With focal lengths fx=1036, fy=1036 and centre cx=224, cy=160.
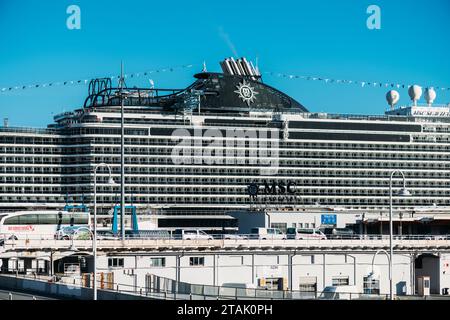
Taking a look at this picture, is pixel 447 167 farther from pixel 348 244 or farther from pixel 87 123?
pixel 348 244

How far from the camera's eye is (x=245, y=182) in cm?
11531

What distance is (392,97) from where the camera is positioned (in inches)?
5039

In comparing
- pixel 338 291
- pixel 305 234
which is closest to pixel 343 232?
pixel 305 234

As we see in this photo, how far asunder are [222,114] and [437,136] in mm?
26887

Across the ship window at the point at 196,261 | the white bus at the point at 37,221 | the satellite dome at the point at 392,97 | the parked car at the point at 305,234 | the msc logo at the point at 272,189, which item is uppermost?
the satellite dome at the point at 392,97

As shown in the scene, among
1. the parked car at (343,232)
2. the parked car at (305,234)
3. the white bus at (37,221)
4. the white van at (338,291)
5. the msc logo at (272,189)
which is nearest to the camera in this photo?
the white van at (338,291)

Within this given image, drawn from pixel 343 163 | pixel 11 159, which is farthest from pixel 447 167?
pixel 11 159

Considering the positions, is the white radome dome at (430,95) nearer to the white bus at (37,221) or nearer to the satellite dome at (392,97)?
the satellite dome at (392,97)

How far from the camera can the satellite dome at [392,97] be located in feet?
419

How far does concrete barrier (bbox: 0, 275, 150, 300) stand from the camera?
4203 cm

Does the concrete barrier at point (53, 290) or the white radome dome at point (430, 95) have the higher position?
the white radome dome at point (430, 95)

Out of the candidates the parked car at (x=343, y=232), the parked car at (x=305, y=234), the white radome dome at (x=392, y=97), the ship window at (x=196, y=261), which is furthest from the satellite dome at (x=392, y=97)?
the ship window at (x=196, y=261)

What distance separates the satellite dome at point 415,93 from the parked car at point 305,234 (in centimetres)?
3950

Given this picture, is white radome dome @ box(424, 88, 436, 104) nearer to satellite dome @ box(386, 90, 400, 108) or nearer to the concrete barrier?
satellite dome @ box(386, 90, 400, 108)
